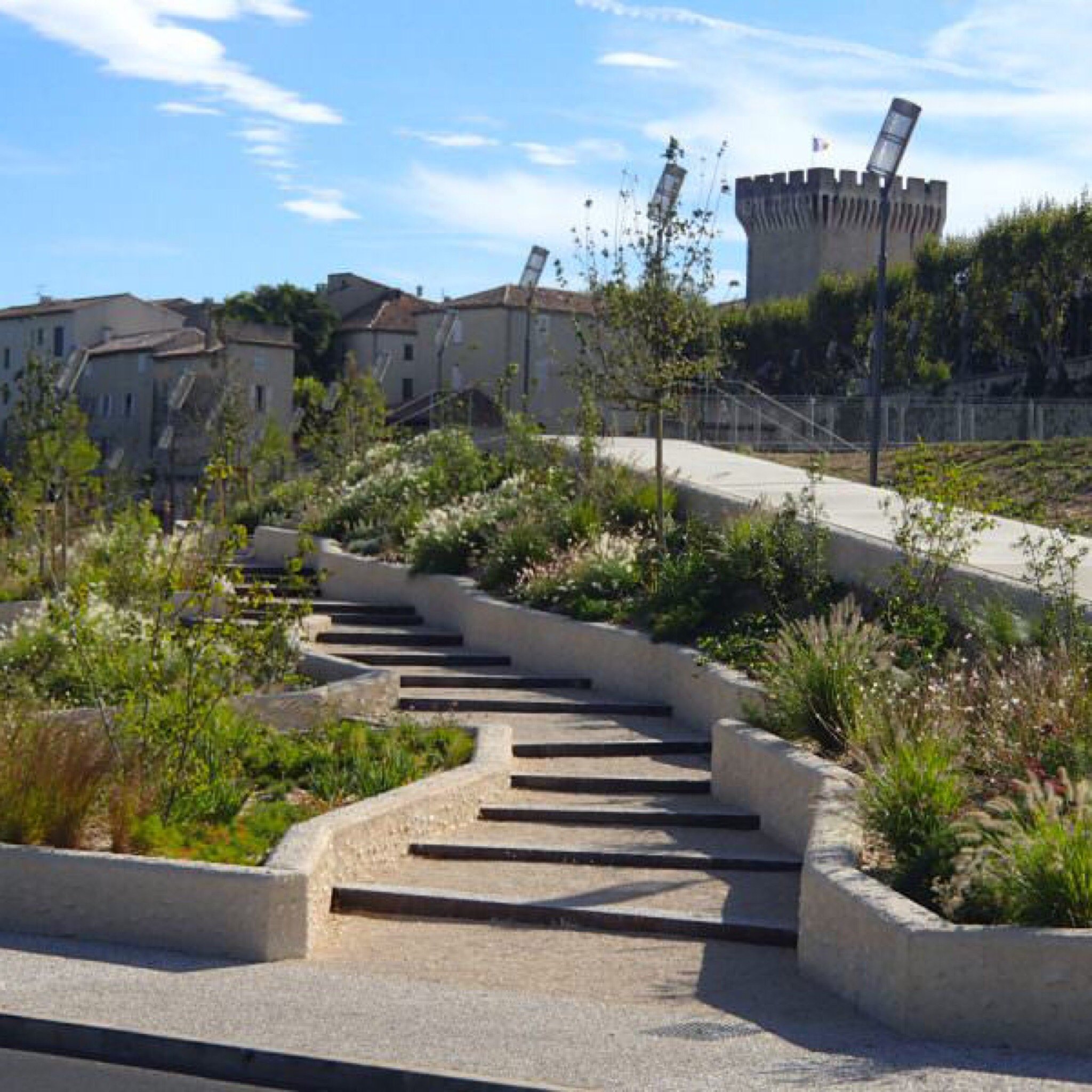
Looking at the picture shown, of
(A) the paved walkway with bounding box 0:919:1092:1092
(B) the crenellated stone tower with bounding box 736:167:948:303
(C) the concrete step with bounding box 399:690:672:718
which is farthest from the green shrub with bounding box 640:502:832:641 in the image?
(B) the crenellated stone tower with bounding box 736:167:948:303

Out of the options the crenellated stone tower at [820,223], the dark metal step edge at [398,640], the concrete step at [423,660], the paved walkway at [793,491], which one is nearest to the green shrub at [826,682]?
the paved walkway at [793,491]

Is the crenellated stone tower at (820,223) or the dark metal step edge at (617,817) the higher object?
the crenellated stone tower at (820,223)

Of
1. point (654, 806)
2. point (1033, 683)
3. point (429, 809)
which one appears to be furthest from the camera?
point (654, 806)

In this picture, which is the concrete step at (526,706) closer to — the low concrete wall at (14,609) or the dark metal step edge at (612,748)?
the dark metal step edge at (612,748)

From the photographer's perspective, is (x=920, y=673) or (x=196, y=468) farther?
(x=196, y=468)

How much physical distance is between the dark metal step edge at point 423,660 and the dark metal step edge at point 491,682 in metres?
0.68

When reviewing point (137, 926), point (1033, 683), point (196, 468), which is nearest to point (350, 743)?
point (137, 926)

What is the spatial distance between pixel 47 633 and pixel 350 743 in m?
3.94

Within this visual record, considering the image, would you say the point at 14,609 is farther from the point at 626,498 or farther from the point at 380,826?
the point at 380,826

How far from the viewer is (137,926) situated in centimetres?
870

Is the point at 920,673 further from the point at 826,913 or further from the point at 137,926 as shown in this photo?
the point at 137,926

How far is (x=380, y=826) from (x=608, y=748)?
303 cm

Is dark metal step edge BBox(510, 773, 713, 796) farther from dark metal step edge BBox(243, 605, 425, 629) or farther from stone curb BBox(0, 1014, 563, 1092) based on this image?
dark metal step edge BBox(243, 605, 425, 629)

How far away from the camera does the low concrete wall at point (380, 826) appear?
8.94 metres
